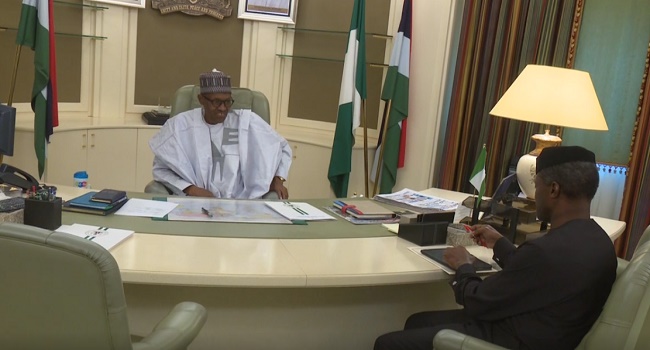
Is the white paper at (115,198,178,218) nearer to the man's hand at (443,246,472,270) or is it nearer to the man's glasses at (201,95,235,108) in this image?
the man's glasses at (201,95,235,108)

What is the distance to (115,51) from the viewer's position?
451cm

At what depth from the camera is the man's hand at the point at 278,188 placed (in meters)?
3.23

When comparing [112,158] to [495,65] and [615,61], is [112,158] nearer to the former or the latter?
[495,65]

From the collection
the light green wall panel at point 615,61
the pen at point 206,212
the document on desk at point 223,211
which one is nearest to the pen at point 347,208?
the document on desk at point 223,211

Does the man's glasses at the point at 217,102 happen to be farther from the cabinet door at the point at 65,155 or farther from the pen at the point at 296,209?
the cabinet door at the point at 65,155

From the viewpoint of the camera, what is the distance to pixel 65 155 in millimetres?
4074

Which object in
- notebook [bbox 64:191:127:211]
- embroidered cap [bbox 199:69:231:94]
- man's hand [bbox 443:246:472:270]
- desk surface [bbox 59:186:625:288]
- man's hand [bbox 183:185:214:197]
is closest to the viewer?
desk surface [bbox 59:186:625:288]

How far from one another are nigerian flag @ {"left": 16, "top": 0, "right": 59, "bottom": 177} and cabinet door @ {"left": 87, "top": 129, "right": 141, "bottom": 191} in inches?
18.2

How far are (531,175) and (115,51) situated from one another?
10.4ft

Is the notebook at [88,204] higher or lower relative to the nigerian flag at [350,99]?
lower

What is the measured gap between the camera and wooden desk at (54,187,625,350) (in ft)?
5.77

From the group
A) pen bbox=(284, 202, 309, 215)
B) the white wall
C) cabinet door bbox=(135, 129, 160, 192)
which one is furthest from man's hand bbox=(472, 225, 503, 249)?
cabinet door bbox=(135, 129, 160, 192)

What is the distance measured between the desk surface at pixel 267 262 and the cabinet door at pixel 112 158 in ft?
8.01

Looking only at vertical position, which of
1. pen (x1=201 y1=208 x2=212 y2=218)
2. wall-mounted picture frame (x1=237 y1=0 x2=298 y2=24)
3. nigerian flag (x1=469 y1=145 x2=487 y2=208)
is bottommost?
pen (x1=201 y1=208 x2=212 y2=218)
